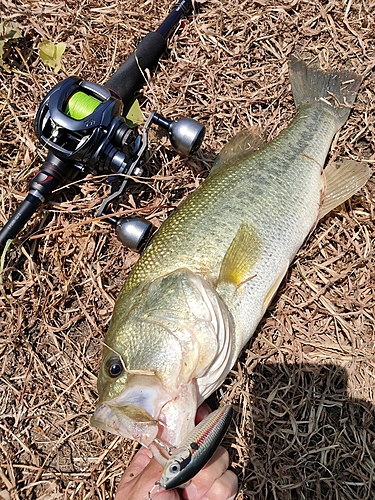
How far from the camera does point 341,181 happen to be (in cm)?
294

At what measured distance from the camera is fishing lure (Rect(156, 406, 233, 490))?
1.79 m

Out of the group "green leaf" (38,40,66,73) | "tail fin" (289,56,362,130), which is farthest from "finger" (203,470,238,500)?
"green leaf" (38,40,66,73)

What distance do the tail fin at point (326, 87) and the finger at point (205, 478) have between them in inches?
90.0

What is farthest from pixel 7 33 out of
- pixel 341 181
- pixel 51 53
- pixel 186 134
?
pixel 341 181

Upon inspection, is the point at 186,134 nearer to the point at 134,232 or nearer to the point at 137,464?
the point at 134,232

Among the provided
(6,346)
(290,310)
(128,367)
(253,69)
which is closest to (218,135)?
(253,69)

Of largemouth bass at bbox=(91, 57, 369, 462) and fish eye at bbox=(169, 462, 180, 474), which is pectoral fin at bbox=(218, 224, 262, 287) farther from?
fish eye at bbox=(169, 462, 180, 474)

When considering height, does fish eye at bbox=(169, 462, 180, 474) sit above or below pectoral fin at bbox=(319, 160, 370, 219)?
below

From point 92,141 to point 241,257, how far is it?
1.07 meters

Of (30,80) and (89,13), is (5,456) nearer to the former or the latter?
(30,80)

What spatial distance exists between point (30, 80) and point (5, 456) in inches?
107

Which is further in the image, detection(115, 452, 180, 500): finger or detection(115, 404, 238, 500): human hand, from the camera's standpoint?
detection(115, 404, 238, 500): human hand

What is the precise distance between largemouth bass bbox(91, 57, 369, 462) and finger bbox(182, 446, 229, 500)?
41cm

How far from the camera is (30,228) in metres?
3.17
